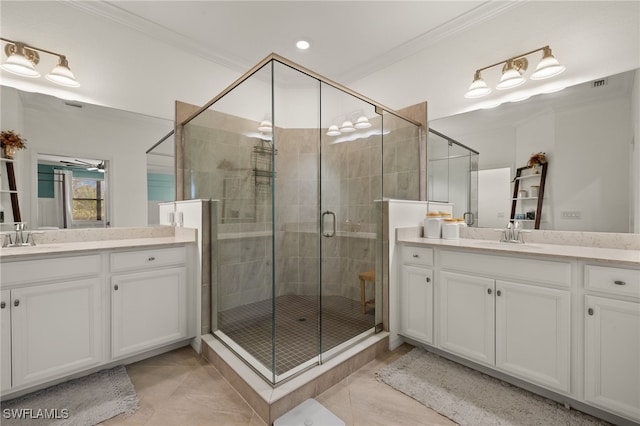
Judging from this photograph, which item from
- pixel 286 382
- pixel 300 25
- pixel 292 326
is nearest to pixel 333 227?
pixel 292 326

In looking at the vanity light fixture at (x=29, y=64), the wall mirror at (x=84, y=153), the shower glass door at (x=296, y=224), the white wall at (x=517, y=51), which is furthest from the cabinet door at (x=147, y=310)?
the white wall at (x=517, y=51)

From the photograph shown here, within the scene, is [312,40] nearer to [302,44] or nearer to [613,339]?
[302,44]

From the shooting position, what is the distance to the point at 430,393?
1.75 m

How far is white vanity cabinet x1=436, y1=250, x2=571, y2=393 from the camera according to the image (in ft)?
5.20

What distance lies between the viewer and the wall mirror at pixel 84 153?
204 cm

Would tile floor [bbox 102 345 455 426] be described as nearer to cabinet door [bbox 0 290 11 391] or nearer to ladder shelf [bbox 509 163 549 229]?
cabinet door [bbox 0 290 11 391]

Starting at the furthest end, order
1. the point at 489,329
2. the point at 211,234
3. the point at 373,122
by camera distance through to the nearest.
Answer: the point at 373,122
the point at 211,234
the point at 489,329

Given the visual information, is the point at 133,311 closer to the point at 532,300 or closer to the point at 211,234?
the point at 211,234

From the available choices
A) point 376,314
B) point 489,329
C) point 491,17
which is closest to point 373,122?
point 491,17

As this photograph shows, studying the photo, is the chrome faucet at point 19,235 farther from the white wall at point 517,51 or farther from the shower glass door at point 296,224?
the white wall at point 517,51

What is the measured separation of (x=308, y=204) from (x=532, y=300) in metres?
1.52

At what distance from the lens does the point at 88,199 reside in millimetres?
2270

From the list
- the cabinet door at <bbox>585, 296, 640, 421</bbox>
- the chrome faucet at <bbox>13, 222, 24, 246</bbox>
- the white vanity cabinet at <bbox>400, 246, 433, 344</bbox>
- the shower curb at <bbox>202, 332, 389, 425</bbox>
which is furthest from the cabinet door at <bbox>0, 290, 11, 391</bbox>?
the cabinet door at <bbox>585, 296, 640, 421</bbox>

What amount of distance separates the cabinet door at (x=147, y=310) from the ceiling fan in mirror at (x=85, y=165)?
97 cm
